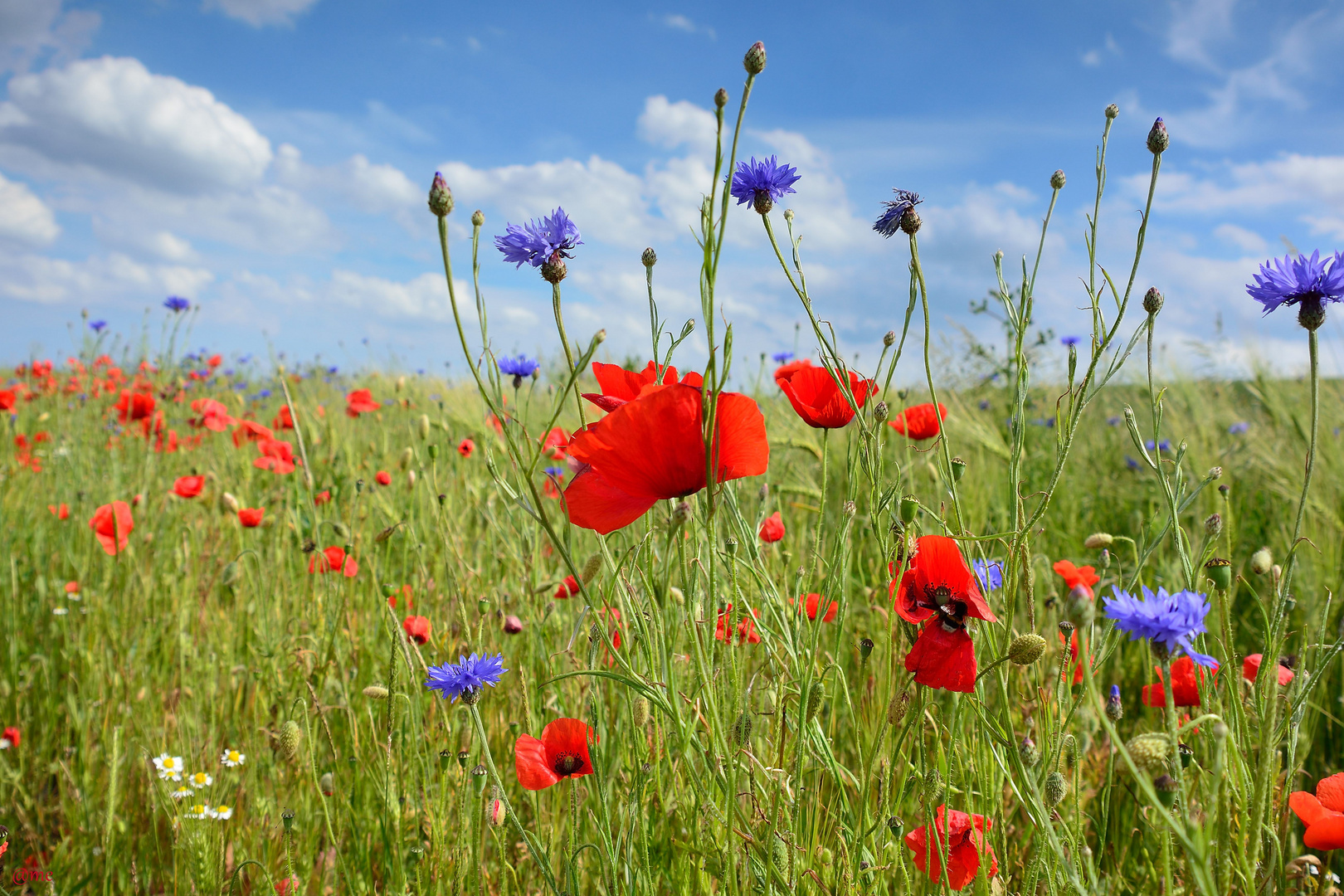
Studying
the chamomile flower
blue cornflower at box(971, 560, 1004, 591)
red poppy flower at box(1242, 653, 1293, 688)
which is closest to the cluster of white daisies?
the chamomile flower

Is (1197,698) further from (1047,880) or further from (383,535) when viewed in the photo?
(383,535)

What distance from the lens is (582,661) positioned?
1527 millimetres

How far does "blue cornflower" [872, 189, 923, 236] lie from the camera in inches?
36.3

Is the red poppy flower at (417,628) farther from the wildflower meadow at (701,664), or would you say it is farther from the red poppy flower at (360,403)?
the red poppy flower at (360,403)

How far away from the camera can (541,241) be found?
819 millimetres

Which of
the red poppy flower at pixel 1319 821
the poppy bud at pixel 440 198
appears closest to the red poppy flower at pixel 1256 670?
the red poppy flower at pixel 1319 821

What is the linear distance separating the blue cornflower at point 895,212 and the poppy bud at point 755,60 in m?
0.34

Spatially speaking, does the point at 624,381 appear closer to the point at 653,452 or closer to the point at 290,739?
the point at 653,452

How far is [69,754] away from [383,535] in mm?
1070

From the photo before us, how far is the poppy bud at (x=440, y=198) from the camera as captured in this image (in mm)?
654

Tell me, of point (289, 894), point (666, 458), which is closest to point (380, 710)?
point (289, 894)

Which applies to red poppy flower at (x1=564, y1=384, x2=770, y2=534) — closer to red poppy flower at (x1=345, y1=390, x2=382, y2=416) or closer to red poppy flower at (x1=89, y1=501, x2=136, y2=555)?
red poppy flower at (x1=89, y1=501, x2=136, y2=555)

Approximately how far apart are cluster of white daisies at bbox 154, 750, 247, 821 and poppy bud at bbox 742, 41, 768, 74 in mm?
1278

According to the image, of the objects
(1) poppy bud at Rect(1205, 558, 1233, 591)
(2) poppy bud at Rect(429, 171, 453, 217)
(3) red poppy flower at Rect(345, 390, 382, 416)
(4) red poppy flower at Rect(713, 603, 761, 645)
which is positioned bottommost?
(4) red poppy flower at Rect(713, 603, 761, 645)
